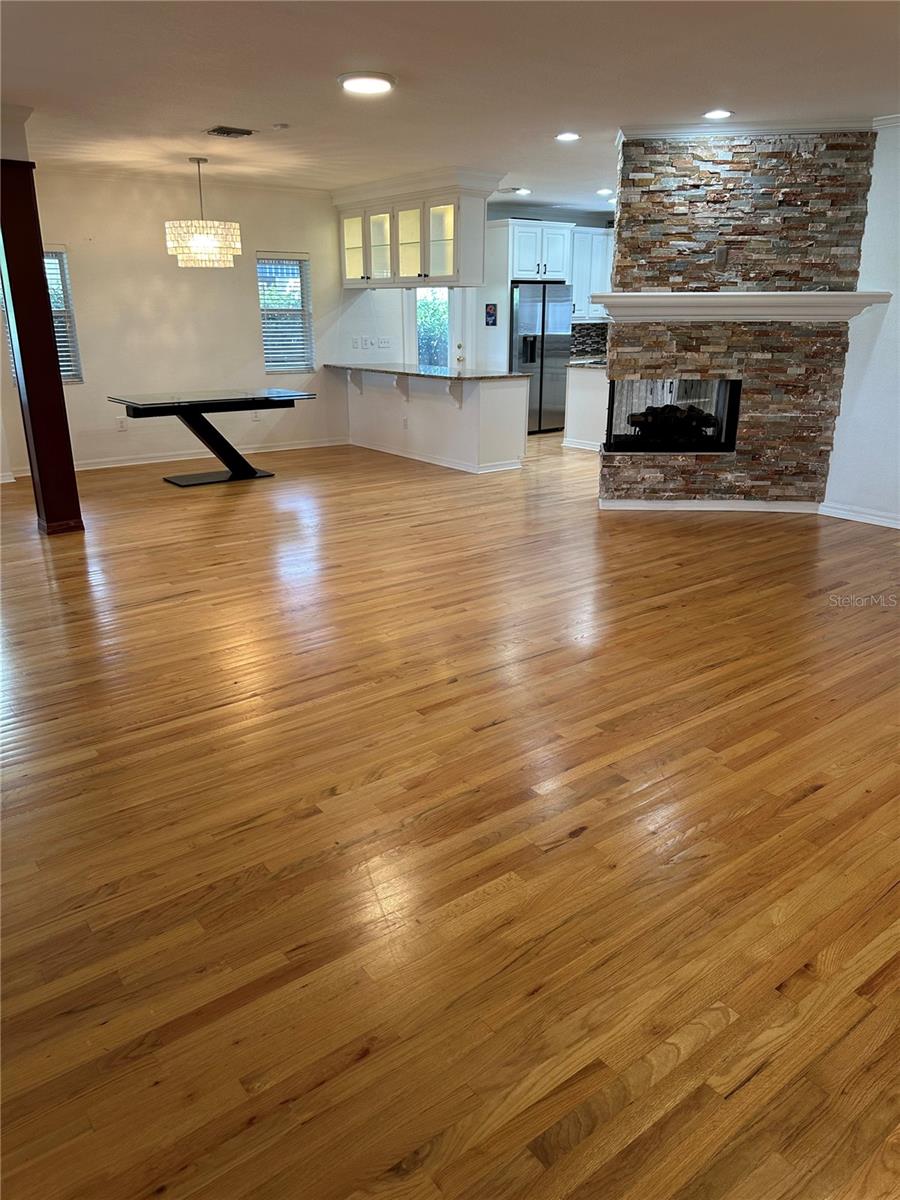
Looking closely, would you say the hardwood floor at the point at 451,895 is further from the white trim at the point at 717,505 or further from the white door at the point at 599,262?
the white door at the point at 599,262

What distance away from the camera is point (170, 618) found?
398 cm

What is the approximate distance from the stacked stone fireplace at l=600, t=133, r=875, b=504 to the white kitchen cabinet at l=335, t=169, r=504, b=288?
6.20 ft

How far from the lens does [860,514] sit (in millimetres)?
5895

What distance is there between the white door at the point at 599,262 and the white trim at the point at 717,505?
4732 millimetres

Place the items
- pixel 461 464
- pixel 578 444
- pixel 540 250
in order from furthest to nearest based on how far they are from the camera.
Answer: pixel 540 250 → pixel 578 444 → pixel 461 464

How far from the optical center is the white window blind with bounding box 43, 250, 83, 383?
7234 mm

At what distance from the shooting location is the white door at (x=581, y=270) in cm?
988

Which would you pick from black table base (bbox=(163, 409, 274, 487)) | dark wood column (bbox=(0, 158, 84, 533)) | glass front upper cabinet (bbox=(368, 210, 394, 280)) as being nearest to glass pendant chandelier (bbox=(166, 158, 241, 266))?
black table base (bbox=(163, 409, 274, 487))

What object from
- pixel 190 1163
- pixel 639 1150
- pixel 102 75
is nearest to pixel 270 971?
pixel 190 1163

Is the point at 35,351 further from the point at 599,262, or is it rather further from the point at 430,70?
the point at 599,262

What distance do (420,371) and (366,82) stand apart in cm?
378

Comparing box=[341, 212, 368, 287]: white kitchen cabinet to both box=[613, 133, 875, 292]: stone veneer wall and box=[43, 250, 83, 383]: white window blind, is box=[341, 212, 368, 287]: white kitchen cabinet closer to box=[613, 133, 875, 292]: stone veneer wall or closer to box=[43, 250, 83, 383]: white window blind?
box=[43, 250, 83, 383]: white window blind

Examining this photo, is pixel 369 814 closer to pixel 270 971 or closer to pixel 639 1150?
pixel 270 971

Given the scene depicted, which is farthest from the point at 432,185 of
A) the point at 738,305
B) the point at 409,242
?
the point at 738,305
